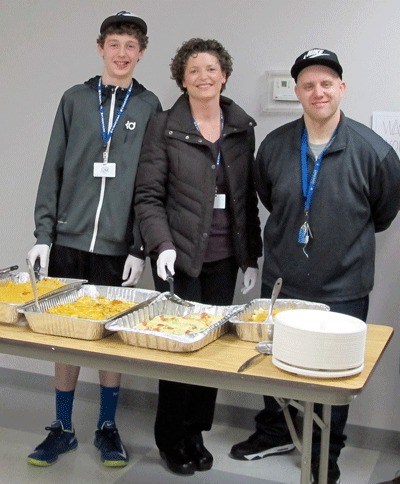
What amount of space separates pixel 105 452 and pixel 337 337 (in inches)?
63.8

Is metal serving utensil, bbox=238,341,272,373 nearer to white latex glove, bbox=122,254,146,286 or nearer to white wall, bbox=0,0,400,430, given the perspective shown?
white latex glove, bbox=122,254,146,286

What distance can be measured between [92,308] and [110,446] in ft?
3.57

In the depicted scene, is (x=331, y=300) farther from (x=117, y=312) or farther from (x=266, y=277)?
(x=117, y=312)

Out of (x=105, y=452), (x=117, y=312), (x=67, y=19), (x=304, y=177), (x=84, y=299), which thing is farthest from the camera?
(x=67, y=19)

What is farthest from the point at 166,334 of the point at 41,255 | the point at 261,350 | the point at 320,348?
the point at 41,255

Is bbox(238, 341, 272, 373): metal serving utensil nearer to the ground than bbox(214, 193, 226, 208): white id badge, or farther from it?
nearer to the ground

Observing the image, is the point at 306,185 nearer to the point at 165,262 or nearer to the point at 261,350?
the point at 165,262

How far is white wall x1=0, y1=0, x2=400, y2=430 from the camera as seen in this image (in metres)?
3.16

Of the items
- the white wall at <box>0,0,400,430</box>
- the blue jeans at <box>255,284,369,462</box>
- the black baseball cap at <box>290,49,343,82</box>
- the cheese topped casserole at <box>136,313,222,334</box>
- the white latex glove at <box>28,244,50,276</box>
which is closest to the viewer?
the cheese topped casserole at <box>136,313,222,334</box>

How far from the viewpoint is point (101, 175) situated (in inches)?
120

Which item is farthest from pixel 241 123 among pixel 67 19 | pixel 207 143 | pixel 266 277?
pixel 67 19

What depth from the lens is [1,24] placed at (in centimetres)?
374

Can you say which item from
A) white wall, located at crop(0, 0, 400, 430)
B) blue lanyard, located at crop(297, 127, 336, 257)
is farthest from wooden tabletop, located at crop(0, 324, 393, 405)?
white wall, located at crop(0, 0, 400, 430)

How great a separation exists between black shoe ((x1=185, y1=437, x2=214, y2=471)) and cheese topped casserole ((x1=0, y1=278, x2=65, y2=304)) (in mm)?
971
